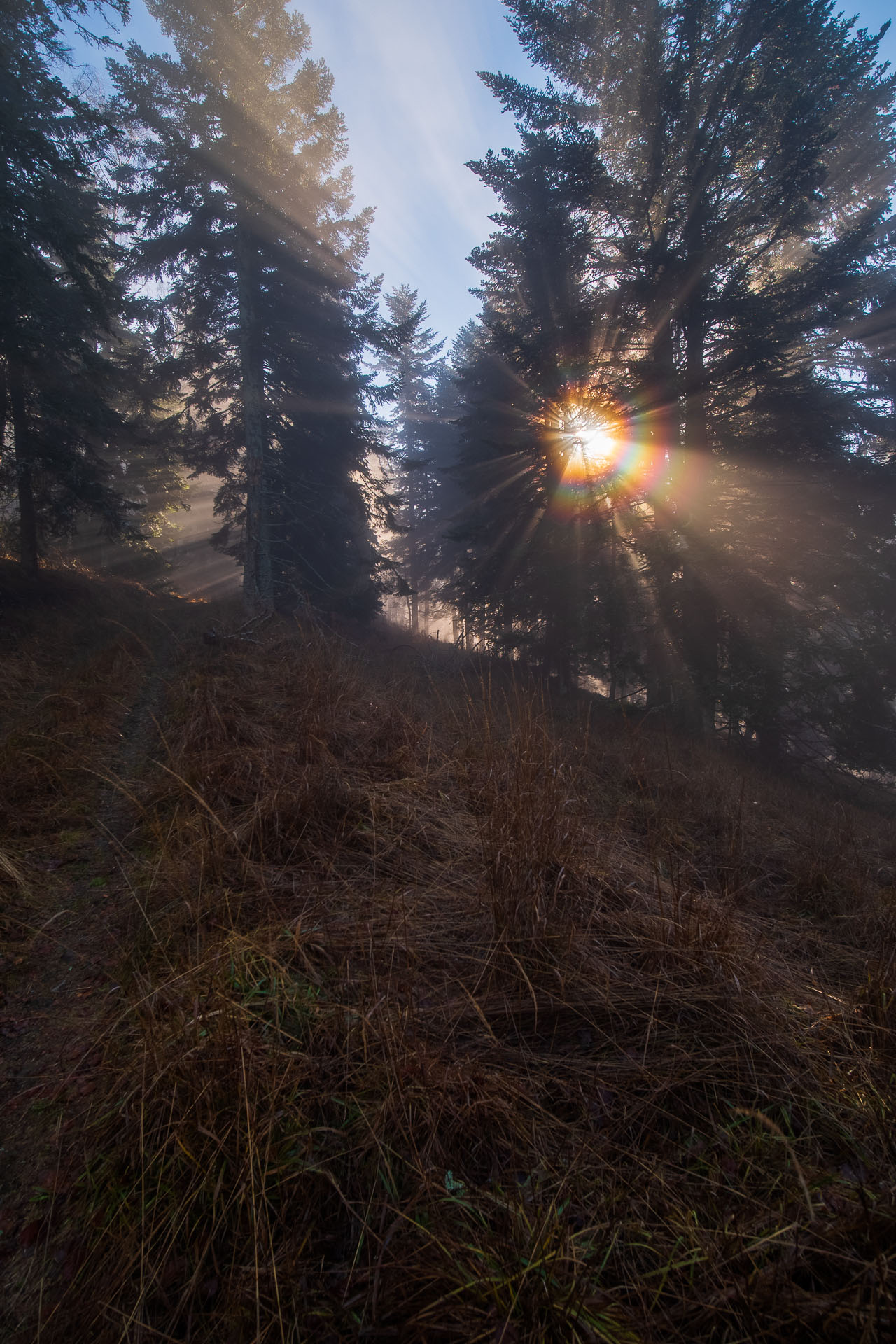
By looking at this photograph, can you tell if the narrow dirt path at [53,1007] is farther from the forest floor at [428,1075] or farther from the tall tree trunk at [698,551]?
the tall tree trunk at [698,551]

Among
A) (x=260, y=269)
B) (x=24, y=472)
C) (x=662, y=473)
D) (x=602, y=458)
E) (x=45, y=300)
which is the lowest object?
(x=24, y=472)

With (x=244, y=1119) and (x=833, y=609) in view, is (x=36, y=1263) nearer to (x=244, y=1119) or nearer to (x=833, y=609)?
(x=244, y=1119)

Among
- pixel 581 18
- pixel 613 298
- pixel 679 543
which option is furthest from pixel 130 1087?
pixel 581 18

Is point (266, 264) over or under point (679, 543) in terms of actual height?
over

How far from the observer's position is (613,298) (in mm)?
9578

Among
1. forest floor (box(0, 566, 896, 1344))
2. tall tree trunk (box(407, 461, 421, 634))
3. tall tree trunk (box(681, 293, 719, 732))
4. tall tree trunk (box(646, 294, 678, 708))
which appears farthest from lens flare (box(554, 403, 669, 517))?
tall tree trunk (box(407, 461, 421, 634))

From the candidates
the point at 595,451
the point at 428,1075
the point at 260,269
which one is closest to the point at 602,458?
the point at 595,451

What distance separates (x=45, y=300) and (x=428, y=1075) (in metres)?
12.9

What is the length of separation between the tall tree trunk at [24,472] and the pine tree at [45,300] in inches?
0.8

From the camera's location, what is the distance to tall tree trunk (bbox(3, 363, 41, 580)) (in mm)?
9227

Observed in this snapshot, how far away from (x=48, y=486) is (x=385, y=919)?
39.7ft

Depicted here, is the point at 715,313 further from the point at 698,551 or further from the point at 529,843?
the point at 529,843

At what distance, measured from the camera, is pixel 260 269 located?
12367mm

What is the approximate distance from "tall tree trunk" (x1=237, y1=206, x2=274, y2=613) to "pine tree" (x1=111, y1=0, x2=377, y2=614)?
0.03 metres
